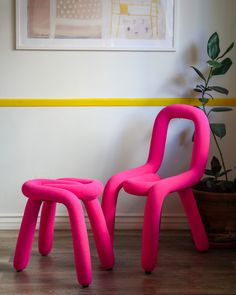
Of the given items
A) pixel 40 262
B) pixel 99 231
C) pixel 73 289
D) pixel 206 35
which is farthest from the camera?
pixel 206 35

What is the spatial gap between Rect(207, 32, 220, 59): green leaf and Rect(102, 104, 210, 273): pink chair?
43 centimetres

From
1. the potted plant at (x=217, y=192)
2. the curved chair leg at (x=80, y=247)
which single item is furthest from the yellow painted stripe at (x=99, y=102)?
the curved chair leg at (x=80, y=247)

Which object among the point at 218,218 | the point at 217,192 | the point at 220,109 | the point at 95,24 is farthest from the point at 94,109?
the point at 218,218

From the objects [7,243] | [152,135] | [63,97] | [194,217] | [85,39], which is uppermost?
[85,39]

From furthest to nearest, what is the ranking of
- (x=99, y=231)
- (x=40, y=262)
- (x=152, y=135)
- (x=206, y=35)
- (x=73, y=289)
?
(x=206, y=35) < (x=152, y=135) < (x=40, y=262) < (x=99, y=231) < (x=73, y=289)

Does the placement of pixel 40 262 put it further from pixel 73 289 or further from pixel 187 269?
pixel 187 269

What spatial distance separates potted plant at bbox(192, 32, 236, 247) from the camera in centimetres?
307

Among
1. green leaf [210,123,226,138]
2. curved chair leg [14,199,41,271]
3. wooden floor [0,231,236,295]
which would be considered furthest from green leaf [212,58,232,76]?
curved chair leg [14,199,41,271]

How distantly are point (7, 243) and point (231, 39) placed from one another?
2.06 m

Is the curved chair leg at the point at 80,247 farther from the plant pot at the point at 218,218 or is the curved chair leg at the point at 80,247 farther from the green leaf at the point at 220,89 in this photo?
the green leaf at the point at 220,89

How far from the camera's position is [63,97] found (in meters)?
3.37

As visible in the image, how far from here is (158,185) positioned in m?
2.71

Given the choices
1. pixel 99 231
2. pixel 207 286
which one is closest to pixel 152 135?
pixel 99 231

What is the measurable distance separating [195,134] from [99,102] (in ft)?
2.53
